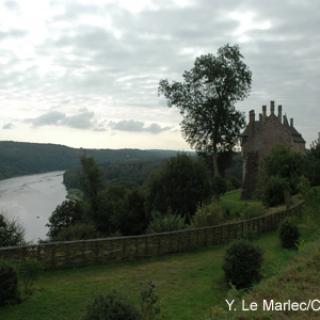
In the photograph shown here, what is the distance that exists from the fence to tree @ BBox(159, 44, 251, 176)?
20.5 metres

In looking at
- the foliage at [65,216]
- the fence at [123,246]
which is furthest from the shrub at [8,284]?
the foliage at [65,216]

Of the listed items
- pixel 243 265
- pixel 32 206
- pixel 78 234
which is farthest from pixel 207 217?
pixel 32 206

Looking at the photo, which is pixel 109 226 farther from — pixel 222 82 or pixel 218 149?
pixel 222 82

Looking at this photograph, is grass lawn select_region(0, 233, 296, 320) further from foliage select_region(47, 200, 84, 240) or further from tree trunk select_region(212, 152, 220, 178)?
foliage select_region(47, 200, 84, 240)

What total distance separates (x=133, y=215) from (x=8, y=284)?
29935 millimetres

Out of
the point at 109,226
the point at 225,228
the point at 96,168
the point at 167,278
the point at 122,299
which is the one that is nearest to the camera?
the point at 122,299

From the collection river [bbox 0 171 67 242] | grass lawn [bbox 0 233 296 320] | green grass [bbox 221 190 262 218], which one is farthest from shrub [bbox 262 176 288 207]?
river [bbox 0 171 67 242]

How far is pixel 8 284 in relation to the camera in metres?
13.4

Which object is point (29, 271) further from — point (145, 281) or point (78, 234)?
point (78, 234)

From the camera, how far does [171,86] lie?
46.7 meters

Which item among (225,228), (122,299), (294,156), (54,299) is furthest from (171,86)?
(122,299)

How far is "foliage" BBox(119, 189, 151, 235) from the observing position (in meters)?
42.8

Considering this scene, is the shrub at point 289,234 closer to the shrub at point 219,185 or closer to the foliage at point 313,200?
the foliage at point 313,200

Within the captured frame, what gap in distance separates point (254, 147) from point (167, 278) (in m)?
31.6
